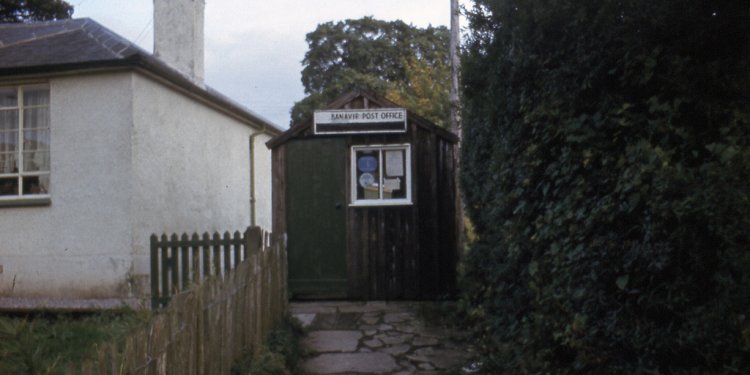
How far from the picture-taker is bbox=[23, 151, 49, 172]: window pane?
11.1m

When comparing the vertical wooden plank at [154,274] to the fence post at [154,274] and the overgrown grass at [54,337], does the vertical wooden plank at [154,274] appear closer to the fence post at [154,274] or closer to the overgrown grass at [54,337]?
the fence post at [154,274]

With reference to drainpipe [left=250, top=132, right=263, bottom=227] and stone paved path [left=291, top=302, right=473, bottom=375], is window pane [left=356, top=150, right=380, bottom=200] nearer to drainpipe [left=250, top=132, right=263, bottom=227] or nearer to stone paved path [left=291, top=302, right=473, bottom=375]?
stone paved path [left=291, top=302, right=473, bottom=375]

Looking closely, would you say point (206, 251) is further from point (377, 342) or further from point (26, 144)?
point (26, 144)

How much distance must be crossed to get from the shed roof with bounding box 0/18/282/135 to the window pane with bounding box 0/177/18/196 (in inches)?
68.1

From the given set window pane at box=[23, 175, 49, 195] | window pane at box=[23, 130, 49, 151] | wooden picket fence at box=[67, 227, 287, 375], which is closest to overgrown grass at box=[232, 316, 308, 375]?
wooden picket fence at box=[67, 227, 287, 375]

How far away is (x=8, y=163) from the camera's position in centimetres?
1112

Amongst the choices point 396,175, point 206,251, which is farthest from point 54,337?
point 396,175

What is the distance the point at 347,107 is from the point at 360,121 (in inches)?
23.4

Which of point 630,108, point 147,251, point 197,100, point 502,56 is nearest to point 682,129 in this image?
point 630,108

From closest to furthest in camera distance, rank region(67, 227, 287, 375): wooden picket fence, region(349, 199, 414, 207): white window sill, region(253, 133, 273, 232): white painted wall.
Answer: region(67, 227, 287, 375): wooden picket fence < region(349, 199, 414, 207): white window sill < region(253, 133, 273, 232): white painted wall

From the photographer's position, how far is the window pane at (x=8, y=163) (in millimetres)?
11094

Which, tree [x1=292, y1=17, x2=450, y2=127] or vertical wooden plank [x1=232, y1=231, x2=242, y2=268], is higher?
tree [x1=292, y1=17, x2=450, y2=127]

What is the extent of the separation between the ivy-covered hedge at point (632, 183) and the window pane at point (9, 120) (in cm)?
948

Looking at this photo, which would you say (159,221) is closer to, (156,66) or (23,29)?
(156,66)
